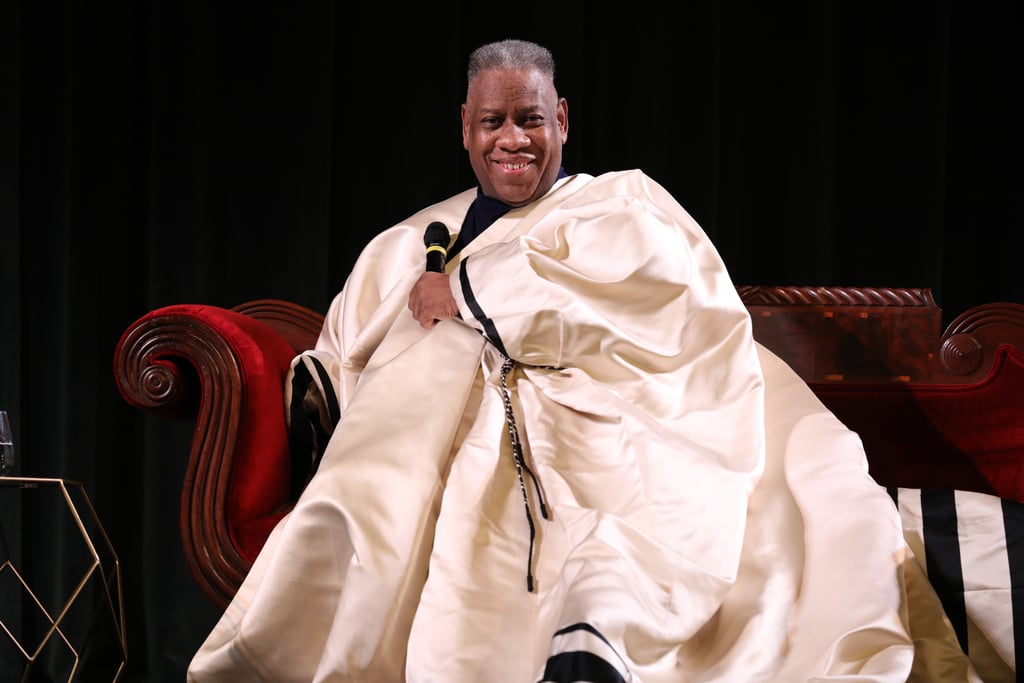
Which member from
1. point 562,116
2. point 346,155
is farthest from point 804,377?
point 346,155

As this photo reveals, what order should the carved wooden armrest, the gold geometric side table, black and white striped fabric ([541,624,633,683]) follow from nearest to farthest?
black and white striped fabric ([541,624,633,683]) < the carved wooden armrest < the gold geometric side table

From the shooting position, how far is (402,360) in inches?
68.9

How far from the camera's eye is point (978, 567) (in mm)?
1483

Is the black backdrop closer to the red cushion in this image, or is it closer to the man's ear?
the man's ear

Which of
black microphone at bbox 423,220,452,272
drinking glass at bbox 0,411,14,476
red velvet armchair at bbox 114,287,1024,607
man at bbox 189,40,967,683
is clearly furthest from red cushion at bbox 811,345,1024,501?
drinking glass at bbox 0,411,14,476

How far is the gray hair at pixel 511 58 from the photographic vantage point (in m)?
2.08

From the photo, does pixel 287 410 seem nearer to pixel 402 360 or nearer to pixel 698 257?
pixel 402 360

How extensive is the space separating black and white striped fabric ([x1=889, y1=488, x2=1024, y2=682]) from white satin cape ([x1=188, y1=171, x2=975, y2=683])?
0.19 ft

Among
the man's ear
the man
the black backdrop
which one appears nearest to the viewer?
the man

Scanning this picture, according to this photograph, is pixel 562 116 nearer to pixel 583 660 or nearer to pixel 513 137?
pixel 513 137

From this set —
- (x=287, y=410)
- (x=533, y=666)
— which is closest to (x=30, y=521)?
(x=287, y=410)

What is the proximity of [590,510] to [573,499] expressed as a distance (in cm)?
7

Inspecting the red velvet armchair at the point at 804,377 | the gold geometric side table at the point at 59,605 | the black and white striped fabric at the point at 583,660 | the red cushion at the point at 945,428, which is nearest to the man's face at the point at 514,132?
the red velvet armchair at the point at 804,377

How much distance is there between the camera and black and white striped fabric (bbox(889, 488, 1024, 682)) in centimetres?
145
